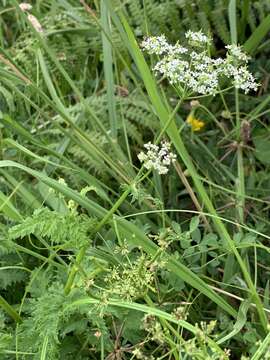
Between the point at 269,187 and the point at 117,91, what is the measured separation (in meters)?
0.59

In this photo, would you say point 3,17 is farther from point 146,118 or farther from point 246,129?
point 246,129

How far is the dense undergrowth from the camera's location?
1.38m

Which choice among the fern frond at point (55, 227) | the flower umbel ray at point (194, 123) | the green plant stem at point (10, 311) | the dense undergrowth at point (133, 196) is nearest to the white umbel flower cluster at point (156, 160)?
the dense undergrowth at point (133, 196)

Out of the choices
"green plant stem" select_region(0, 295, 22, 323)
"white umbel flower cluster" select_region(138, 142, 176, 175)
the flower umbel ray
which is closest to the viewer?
"white umbel flower cluster" select_region(138, 142, 176, 175)

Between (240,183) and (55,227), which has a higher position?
(55,227)

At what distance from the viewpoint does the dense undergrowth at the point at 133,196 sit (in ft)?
4.53

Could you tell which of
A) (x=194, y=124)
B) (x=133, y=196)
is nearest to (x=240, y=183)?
(x=194, y=124)

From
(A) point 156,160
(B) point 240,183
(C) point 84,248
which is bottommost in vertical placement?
(B) point 240,183

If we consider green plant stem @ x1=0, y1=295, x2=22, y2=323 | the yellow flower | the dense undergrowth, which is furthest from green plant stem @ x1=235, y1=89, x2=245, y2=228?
green plant stem @ x1=0, y1=295, x2=22, y2=323

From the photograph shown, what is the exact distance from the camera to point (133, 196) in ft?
4.55

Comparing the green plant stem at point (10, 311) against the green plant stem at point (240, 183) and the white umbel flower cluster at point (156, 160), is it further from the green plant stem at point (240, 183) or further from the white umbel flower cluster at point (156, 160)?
the green plant stem at point (240, 183)

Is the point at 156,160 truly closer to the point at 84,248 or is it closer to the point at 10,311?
the point at 84,248

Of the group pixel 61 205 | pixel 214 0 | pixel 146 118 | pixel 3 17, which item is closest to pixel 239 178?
pixel 146 118

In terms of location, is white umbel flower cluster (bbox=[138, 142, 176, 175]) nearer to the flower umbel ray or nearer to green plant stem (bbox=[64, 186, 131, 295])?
green plant stem (bbox=[64, 186, 131, 295])
